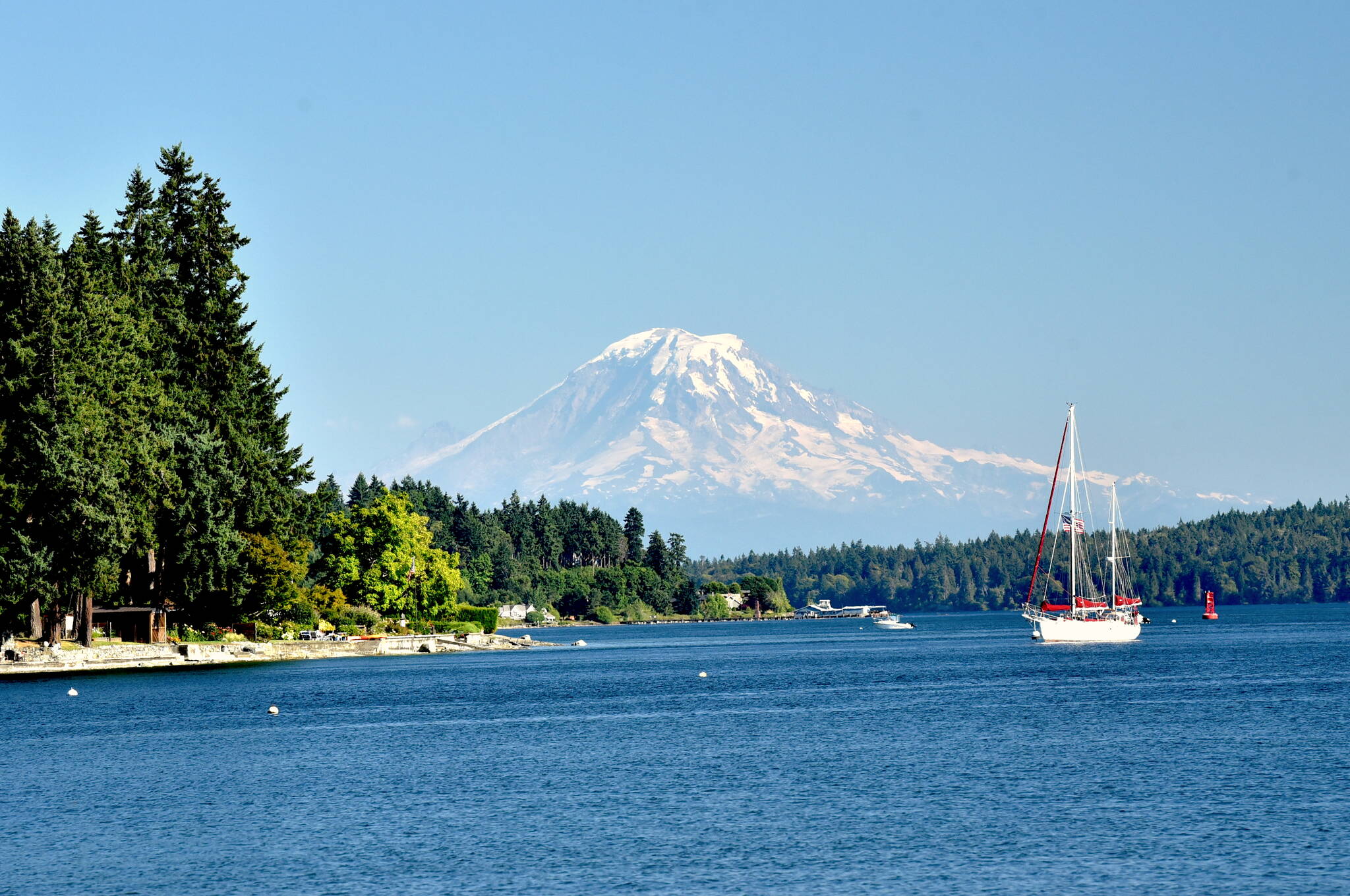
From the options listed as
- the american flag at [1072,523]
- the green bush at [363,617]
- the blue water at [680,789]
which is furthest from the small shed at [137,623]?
the american flag at [1072,523]

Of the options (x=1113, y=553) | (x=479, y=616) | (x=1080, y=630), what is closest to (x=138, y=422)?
(x=479, y=616)

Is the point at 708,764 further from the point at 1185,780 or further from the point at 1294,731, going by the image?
the point at 1294,731

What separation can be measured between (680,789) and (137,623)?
74539 mm

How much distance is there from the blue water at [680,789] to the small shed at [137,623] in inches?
675

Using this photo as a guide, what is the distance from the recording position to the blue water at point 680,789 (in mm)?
35094

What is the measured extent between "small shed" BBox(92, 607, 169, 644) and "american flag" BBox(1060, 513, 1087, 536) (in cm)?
7954

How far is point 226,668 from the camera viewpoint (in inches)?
4247

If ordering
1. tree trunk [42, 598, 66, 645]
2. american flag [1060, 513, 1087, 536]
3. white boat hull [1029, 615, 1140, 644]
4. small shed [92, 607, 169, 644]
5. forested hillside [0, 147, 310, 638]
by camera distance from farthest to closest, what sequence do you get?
1. white boat hull [1029, 615, 1140, 644]
2. american flag [1060, 513, 1087, 536]
3. small shed [92, 607, 169, 644]
4. tree trunk [42, 598, 66, 645]
5. forested hillside [0, 147, 310, 638]

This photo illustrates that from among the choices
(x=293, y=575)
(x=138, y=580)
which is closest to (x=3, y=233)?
(x=138, y=580)

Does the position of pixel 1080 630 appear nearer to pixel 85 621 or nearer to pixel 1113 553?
pixel 1113 553

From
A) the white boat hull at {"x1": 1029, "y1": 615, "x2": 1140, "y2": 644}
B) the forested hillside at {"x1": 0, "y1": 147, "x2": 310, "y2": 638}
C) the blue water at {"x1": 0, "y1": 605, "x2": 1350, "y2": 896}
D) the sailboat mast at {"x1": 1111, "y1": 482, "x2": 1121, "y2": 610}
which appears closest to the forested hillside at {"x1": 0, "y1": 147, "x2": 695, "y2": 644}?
the forested hillside at {"x1": 0, "y1": 147, "x2": 310, "y2": 638}

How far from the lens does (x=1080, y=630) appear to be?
473 feet

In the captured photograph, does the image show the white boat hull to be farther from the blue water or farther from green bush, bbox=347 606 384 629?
green bush, bbox=347 606 384 629

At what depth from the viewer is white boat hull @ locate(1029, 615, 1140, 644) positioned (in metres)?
144
